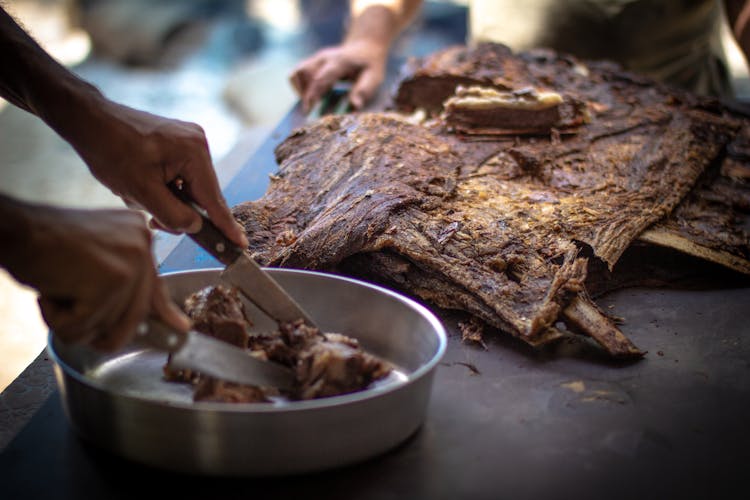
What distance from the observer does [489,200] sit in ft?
6.70

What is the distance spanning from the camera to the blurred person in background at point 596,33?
361 centimetres

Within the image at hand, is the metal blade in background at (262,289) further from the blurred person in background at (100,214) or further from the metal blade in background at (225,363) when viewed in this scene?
the metal blade in background at (225,363)

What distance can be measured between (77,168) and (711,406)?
5174 mm

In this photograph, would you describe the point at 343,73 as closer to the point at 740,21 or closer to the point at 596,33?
the point at 596,33

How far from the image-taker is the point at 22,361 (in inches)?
146

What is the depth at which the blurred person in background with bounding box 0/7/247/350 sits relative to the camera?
3.30 feet

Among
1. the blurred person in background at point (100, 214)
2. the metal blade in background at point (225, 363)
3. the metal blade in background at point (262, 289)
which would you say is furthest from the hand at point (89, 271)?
the metal blade in background at point (262, 289)

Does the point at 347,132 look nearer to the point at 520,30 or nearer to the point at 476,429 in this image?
the point at 476,429

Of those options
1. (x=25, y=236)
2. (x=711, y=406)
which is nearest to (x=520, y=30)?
(x=711, y=406)

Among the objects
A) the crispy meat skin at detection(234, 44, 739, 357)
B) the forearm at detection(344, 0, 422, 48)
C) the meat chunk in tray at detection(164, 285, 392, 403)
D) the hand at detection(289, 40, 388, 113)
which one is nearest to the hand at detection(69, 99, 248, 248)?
the meat chunk in tray at detection(164, 285, 392, 403)

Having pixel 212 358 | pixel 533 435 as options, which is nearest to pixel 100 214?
pixel 212 358

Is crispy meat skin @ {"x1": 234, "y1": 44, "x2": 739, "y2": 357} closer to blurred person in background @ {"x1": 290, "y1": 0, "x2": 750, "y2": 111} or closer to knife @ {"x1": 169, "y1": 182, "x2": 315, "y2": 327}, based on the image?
knife @ {"x1": 169, "y1": 182, "x2": 315, "y2": 327}

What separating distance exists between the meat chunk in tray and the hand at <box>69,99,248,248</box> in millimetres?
158

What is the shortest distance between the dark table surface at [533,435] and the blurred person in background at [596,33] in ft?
6.92
